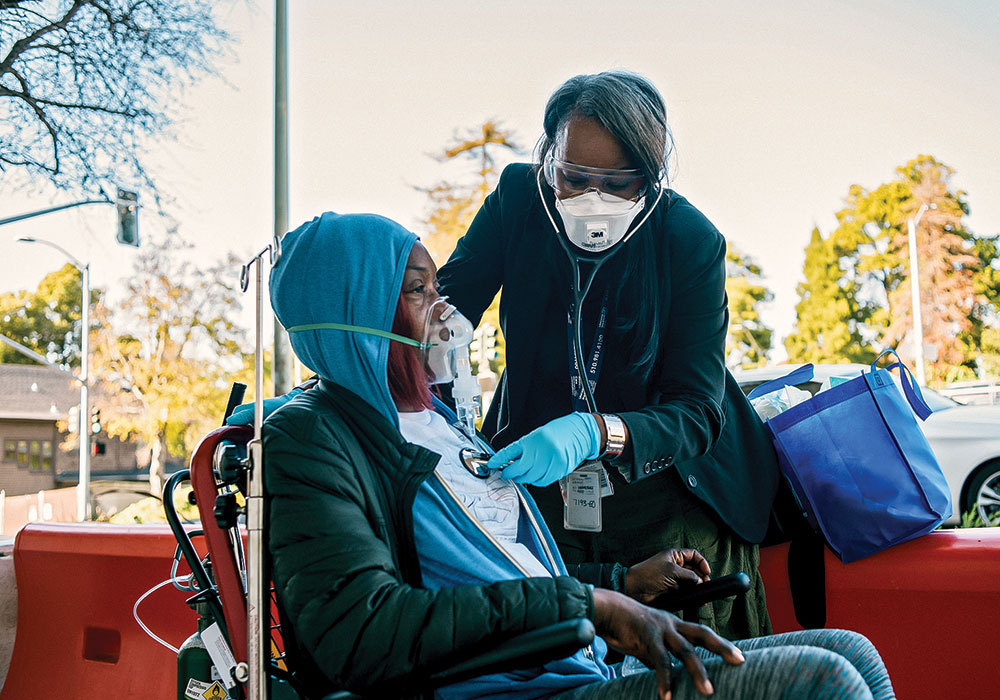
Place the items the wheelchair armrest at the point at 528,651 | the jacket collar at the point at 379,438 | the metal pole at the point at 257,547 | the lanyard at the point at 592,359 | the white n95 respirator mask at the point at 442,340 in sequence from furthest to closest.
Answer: the lanyard at the point at 592,359 < the white n95 respirator mask at the point at 442,340 < the jacket collar at the point at 379,438 < the metal pole at the point at 257,547 < the wheelchair armrest at the point at 528,651

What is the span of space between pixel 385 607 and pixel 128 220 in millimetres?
9257

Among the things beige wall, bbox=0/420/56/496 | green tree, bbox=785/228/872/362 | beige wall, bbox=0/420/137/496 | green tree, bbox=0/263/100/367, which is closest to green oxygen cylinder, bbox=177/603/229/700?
green tree, bbox=785/228/872/362

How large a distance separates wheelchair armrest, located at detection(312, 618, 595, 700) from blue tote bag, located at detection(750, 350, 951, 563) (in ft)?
3.86

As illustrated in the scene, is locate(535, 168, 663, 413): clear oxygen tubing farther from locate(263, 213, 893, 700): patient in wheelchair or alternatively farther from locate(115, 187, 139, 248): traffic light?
locate(115, 187, 139, 248): traffic light

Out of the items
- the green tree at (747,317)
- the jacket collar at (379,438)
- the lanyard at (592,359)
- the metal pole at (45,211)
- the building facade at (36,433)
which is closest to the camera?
the jacket collar at (379,438)

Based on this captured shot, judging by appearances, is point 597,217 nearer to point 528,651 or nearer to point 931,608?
point 528,651

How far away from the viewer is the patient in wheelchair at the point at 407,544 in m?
1.23

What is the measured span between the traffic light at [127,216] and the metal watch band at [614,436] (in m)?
8.32

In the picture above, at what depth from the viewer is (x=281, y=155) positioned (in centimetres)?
680

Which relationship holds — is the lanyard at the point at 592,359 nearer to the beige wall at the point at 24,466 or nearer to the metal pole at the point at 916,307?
the metal pole at the point at 916,307

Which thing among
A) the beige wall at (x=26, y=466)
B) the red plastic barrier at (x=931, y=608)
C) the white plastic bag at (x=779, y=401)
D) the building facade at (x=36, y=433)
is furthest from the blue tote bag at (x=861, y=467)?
the beige wall at (x=26, y=466)

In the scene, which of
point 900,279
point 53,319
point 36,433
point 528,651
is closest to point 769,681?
point 528,651

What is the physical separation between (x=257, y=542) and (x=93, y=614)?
1.80m

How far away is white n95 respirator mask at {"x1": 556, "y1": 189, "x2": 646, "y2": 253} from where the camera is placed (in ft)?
6.36
